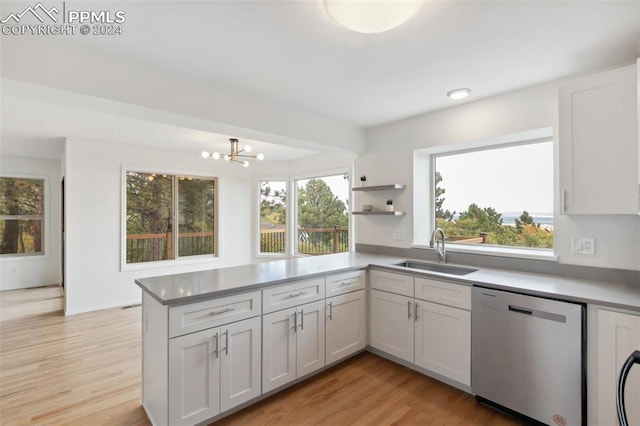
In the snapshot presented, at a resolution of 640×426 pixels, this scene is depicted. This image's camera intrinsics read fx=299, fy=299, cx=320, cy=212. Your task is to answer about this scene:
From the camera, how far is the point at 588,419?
175cm

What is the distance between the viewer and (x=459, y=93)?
2568mm

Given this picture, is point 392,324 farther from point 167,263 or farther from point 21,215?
point 21,215

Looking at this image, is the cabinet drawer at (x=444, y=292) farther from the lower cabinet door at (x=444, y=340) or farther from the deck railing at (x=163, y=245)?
the deck railing at (x=163, y=245)

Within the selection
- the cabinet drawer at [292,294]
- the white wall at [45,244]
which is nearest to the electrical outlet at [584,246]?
the cabinet drawer at [292,294]

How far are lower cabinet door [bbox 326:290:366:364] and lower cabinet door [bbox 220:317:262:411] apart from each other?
0.69 m

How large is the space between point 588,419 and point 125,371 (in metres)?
3.42

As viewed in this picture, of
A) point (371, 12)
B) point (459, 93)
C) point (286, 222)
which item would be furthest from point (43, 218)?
point (459, 93)

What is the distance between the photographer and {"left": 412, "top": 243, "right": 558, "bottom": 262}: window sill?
2.45 m

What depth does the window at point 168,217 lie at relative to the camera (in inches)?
193

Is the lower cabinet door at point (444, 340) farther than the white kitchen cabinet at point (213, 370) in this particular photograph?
Yes

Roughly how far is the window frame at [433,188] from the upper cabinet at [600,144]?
37cm

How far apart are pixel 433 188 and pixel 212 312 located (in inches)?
107

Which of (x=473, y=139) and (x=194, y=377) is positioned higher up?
(x=473, y=139)

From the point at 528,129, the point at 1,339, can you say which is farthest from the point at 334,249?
the point at 1,339
